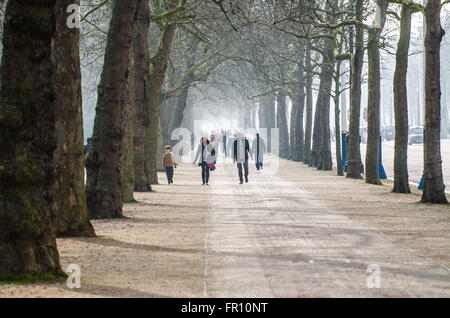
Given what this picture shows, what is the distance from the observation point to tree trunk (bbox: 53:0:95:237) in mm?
12570

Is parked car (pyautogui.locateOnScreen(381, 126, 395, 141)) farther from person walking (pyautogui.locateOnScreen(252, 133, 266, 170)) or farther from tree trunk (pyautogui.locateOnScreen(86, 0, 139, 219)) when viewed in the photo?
tree trunk (pyautogui.locateOnScreen(86, 0, 139, 219))

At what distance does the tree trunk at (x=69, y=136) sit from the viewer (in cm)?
1257

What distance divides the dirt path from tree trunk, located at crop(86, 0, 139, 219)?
2.15ft

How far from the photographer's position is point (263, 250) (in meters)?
11.0

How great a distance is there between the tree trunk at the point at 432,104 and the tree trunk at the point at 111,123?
644 cm

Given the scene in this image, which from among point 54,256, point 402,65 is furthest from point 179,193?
point 54,256

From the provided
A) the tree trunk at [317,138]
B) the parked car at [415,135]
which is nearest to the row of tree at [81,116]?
the tree trunk at [317,138]

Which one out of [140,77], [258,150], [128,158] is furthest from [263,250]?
[258,150]

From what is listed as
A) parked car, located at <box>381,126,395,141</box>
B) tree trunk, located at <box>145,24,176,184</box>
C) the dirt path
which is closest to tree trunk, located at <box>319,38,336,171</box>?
tree trunk, located at <box>145,24,176,184</box>

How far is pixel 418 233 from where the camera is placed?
13.4 m

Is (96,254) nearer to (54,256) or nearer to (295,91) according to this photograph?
(54,256)

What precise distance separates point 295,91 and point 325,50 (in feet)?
45.6

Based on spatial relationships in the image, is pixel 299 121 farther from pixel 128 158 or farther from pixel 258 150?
pixel 128 158

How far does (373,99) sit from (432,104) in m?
6.96
